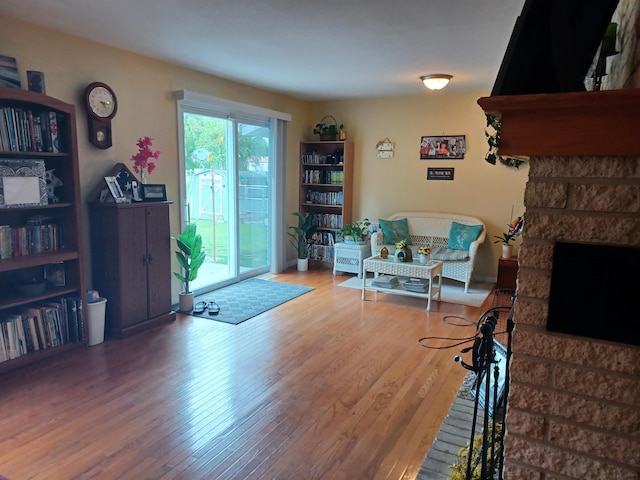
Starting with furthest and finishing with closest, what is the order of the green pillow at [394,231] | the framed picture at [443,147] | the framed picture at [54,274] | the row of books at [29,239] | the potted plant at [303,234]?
the potted plant at [303,234] < the green pillow at [394,231] < the framed picture at [443,147] < the framed picture at [54,274] < the row of books at [29,239]

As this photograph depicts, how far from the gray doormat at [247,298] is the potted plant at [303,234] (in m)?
Result: 0.83

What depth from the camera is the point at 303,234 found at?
6293 millimetres

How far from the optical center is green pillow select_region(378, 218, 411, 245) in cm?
583

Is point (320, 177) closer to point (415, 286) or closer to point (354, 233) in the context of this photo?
point (354, 233)

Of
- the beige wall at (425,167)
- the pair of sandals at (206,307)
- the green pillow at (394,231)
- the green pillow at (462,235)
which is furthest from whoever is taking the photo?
the green pillow at (394,231)

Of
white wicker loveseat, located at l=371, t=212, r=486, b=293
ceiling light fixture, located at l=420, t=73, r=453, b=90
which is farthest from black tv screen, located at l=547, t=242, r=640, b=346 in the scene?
white wicker loveseat, located at l=371, t=212, r=486, b=293

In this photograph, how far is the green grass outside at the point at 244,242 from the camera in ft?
17.0

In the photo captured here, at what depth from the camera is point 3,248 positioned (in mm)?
2961

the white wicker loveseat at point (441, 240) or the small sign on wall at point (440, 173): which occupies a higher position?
the small sign on wall at point (440, 173)

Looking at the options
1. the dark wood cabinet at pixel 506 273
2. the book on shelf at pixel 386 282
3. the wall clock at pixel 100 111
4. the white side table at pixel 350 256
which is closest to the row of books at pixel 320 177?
the white side table at pixel 350 256

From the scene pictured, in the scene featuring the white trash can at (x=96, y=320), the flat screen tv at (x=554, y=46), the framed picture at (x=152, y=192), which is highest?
the flat screen tv at (x=554, y=46)

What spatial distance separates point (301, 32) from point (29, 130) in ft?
6.60

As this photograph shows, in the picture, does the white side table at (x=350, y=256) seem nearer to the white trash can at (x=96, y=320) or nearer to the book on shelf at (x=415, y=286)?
the book on shelf at (x=415, y=286)

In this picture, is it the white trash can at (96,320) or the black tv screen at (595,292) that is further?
the white trash can at (96,320)
